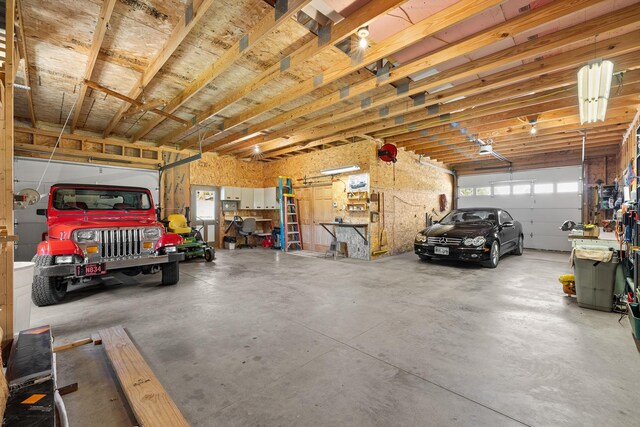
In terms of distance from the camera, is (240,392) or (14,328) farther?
(14,328)

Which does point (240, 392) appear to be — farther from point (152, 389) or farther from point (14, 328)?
point (14, 328)

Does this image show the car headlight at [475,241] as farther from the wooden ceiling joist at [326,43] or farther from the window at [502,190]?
the window at [502,190]

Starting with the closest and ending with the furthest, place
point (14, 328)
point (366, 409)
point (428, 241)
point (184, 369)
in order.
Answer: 1. point (366, 409)
2. point (184, 369)
3. point (14, 328)
4. point (428, 241)

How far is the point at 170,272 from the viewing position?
4387 mm

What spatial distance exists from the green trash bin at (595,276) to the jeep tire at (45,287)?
6483 millimetres

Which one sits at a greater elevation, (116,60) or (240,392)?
(116,60)

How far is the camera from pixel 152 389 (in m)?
1.72

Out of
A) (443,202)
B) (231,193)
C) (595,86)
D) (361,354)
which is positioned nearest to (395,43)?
(595,86)

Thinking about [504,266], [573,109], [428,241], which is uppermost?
[573,109]

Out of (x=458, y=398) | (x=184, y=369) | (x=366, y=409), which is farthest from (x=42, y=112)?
(x=458, y=398)

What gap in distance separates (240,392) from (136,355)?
3.20 ft

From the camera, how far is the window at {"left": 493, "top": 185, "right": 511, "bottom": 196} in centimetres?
938

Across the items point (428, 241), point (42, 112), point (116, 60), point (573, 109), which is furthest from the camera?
point (428, 241)

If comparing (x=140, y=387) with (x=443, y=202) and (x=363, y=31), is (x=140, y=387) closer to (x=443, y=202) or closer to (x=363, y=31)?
(x=363, y=31)
